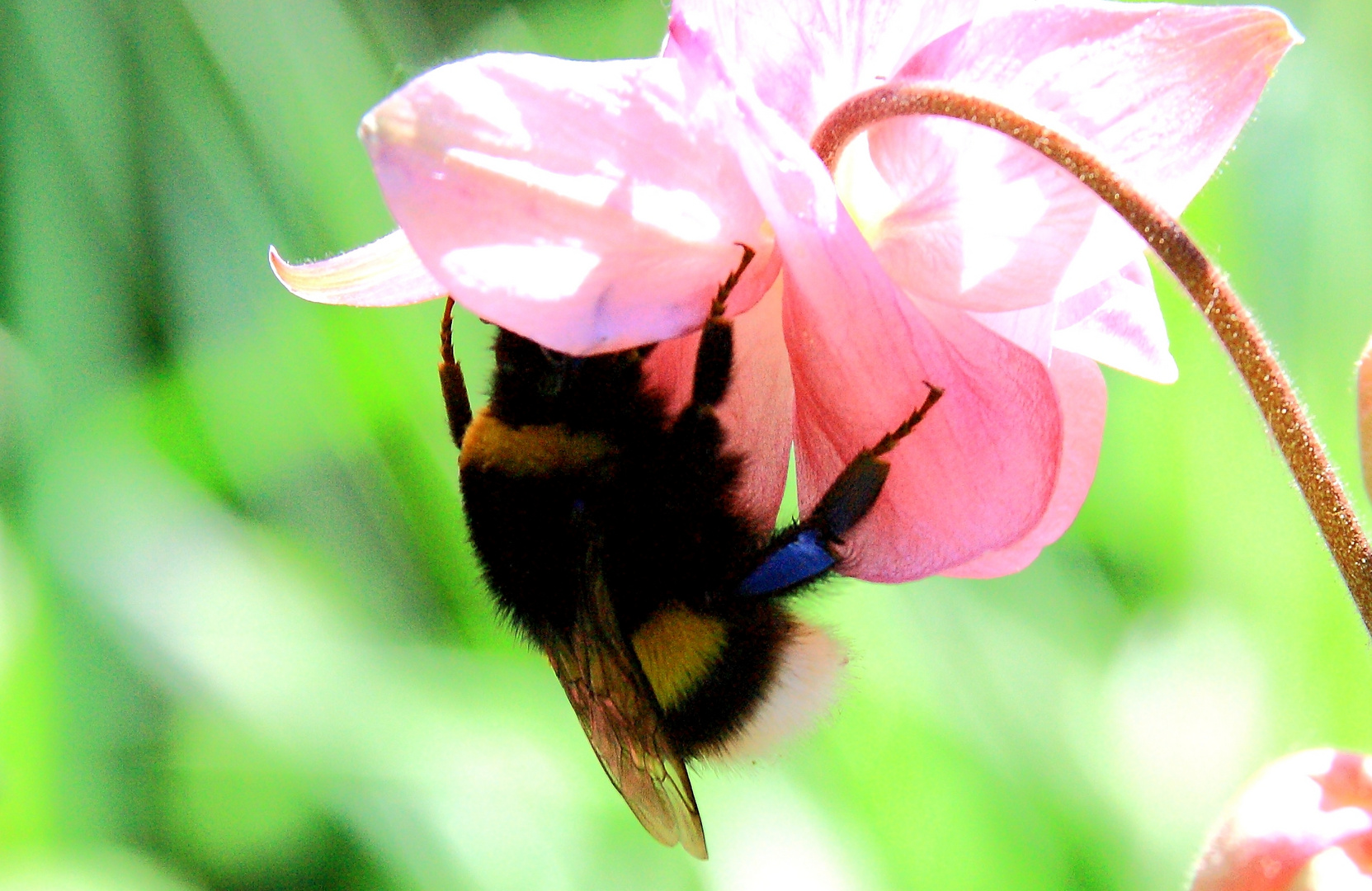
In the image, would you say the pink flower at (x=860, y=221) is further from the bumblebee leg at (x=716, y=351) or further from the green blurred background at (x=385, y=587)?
the green blurred background at (x=385, y=587)

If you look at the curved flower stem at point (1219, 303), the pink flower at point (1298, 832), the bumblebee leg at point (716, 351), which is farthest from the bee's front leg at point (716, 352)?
the pink flower at point (1298, 832)

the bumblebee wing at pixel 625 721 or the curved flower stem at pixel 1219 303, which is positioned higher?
the curved flower stem at pixel 1219 303

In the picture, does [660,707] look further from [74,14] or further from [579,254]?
[74,14]

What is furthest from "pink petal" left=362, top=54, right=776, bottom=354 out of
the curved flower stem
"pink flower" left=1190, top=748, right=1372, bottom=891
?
"pink flower" left=1190, top=748, right=1372, bottom=891

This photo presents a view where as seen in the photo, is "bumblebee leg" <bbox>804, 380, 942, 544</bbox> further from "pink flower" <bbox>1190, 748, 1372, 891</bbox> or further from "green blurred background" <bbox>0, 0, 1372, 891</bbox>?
"green blurred background" <bbox>0, 0, 1372, 891</bbox>

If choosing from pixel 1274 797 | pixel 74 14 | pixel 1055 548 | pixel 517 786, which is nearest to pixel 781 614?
pixel 1274 797
